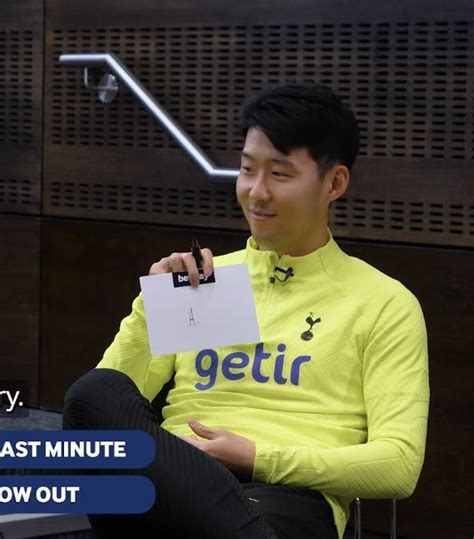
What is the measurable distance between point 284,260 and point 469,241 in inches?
36.3

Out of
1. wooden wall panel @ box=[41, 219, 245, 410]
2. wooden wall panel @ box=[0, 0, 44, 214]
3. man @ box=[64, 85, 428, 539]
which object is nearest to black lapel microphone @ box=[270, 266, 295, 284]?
man @ box=[64, 85, 428, 539]

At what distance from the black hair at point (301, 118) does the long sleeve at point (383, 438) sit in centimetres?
37

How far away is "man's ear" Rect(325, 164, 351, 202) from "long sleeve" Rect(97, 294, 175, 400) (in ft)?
1.52

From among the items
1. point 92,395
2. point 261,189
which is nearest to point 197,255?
point 261,189

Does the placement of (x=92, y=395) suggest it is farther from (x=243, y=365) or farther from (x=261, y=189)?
(x=261, y=189)

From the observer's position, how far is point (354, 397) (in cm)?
250

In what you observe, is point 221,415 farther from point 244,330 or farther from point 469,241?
point 469,241

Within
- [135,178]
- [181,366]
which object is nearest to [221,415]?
[181,366]

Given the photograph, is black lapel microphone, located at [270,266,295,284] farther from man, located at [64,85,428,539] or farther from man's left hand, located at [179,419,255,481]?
man's left hand, located at [179,419,255,481]

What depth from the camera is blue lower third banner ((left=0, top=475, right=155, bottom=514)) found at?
6.90 ft

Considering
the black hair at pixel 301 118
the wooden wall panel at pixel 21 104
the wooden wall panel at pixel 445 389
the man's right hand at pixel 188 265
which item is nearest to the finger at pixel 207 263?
the man's right hand at pixel 188 265

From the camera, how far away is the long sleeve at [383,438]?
233 cm

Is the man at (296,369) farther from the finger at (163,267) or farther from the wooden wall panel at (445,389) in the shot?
the wooden wall panel at (445,389)

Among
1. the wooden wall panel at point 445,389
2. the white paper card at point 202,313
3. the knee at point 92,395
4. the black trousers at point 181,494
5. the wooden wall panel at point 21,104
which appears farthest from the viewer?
the wooden wall panel at point 21,104
